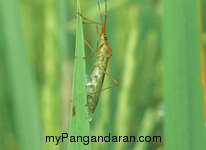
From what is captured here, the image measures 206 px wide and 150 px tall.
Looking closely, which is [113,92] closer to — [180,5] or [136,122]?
[136,122]

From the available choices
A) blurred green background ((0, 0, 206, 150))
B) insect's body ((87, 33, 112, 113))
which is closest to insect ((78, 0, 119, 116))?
insect's body ((87, 33, 112, 113))

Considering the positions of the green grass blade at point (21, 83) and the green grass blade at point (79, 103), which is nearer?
the green grass blade at point (79, 103)

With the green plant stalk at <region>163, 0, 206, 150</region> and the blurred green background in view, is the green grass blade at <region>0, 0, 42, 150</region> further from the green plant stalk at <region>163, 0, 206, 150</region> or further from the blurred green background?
the green plant stalk at <region>163, 0, 206, 150</region>

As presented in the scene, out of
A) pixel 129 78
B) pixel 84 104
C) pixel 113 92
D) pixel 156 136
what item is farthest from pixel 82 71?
pixel 156 136

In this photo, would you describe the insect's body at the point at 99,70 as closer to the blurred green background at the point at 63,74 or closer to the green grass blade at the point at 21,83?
the blurred green background at the point at 63,74

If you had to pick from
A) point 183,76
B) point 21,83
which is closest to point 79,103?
point 183,76

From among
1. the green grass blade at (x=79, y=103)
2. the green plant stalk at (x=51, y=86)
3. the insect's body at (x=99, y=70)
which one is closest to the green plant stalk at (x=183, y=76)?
the green grass blade at (x=79, y=103)

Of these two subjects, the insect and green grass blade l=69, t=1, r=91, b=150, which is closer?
green grass blade l=69, t=1, r=91, b=150
